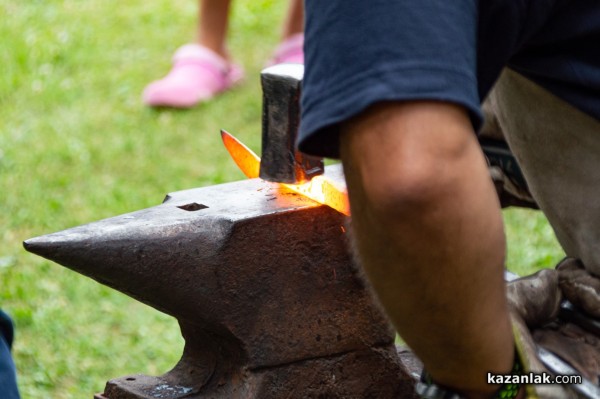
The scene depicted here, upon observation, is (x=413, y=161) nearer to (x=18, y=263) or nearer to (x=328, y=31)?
(x=328, y=31)

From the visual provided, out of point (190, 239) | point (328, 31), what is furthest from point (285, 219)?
point (328, 31)

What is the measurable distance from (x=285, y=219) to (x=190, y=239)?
0.55 ft

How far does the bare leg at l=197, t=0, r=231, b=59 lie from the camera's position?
4.73m

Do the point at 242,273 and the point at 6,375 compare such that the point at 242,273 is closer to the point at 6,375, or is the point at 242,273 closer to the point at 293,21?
the point at 6,375

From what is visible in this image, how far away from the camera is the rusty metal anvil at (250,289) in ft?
5.82

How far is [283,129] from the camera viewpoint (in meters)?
1.89

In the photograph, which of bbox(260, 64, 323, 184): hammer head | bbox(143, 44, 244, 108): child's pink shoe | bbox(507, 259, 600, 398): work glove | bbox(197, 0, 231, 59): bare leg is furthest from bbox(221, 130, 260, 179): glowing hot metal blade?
bbox(197, 0, 231, 59): bare leg

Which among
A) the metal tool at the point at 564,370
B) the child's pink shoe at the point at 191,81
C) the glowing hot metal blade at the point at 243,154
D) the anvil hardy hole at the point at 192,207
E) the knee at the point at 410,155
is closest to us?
the knee at the point at 410,155

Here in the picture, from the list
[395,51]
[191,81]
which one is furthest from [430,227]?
[191,81]

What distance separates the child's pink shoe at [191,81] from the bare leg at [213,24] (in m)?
0.04

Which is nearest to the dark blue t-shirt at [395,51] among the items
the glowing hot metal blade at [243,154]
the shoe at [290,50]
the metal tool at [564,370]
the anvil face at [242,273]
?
the anvil face at [242,273]

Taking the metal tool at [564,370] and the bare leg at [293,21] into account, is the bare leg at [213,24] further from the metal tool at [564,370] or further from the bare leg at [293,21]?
the metal tool at [564,370]

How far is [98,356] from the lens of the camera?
119 inches

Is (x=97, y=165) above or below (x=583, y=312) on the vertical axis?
below
